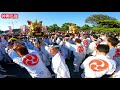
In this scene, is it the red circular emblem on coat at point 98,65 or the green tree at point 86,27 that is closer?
the red circular emblem on coat at point 98,65

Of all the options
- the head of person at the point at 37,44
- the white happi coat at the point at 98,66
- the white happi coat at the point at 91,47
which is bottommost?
the white happi coat at the point at 98,66

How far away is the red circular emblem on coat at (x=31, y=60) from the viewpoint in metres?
6.07

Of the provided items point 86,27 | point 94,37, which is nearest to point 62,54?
point 86,27

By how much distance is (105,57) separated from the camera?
5.99 meters

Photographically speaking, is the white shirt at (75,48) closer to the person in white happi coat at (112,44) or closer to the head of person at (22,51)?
the person in white happi coat at (112,44)

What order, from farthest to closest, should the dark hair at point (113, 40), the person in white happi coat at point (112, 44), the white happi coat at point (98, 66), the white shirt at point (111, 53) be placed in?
the dark hair at point (113, 40), the person in white happi coat at point (112, 44), the white shirt at point (111, 53), the white happi coat at point (98, 66)

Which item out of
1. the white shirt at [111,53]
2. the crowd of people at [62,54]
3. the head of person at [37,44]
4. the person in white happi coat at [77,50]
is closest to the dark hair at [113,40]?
the crowd of people at [62,54]

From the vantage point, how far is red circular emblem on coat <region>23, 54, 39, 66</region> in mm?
6072

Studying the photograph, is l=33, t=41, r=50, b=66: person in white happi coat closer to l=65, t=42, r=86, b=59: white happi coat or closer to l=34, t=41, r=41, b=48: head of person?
l=34, t=41, r=41, b=48: head of person

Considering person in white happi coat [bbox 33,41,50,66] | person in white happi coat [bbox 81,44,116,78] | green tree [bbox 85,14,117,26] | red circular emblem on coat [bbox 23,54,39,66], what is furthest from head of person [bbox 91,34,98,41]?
red circular emblem on coat [bbox 23,54,39,66]

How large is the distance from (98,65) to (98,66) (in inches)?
0.9

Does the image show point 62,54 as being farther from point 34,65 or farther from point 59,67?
point 59,67
